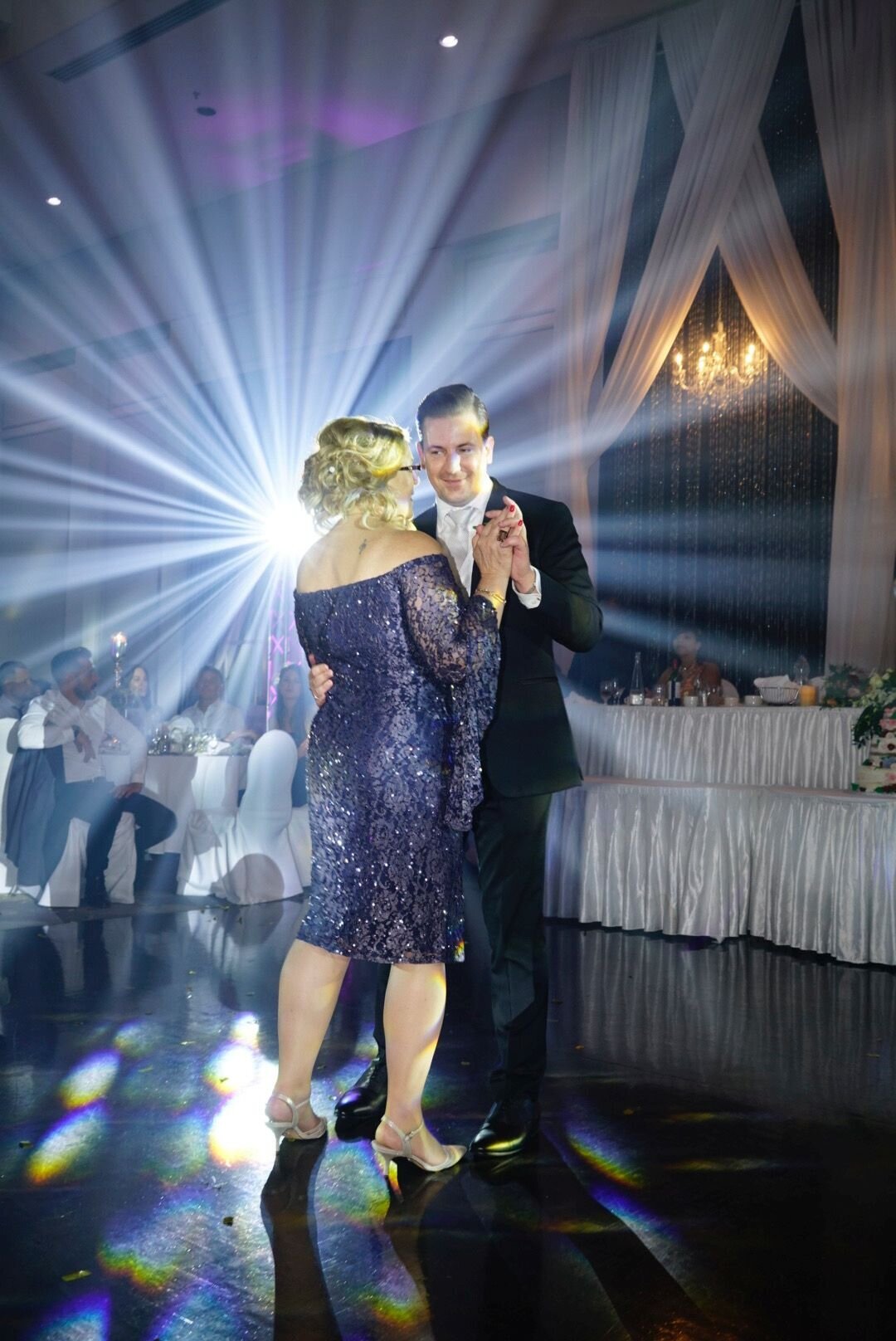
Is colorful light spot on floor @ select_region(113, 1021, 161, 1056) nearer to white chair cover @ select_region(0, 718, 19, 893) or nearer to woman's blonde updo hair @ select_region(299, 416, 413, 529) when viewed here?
woman's blonde updo hair @ select_region(299, 416, 413, 529)

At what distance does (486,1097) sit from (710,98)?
6453 mm

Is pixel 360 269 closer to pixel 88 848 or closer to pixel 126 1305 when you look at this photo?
pixel 88 848

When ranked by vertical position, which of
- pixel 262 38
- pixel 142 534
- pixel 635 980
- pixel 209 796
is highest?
pixel 262 38

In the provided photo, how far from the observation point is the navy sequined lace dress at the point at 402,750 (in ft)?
7.30

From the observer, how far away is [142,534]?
1197 cm

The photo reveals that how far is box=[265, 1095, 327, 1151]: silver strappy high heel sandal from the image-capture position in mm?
2365

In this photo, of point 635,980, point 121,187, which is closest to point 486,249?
point 121,187

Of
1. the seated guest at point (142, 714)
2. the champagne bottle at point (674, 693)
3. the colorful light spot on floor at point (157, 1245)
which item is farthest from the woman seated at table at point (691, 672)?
the colorful light spot on floor at point (157, 1245)

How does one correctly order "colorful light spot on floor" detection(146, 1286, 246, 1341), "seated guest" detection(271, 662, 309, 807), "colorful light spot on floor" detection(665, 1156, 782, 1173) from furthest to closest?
"seated guest" detection(271, 662, 309, 807) → "colorful light spot on floor" detection(665, 1156, 782, 1173) → "colorful light spot on floor" detection(146, 1286, 246, 1341)

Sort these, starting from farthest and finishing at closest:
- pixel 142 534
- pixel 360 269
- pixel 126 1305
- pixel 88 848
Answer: pixel 142 534, pixel 360 269, pixel 88 848, pixel 126 1305

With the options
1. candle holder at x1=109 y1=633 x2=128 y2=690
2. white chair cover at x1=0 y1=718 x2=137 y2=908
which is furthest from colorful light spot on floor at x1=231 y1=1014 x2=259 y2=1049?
candle holder at x1=109 y1=633 x2=128 y2=690

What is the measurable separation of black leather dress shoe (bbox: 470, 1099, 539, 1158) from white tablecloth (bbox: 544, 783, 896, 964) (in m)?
2.34

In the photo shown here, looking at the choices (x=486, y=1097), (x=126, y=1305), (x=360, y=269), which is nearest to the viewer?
(x=126, y=1305)

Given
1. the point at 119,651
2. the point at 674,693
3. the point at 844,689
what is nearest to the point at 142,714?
the point at 119,651
